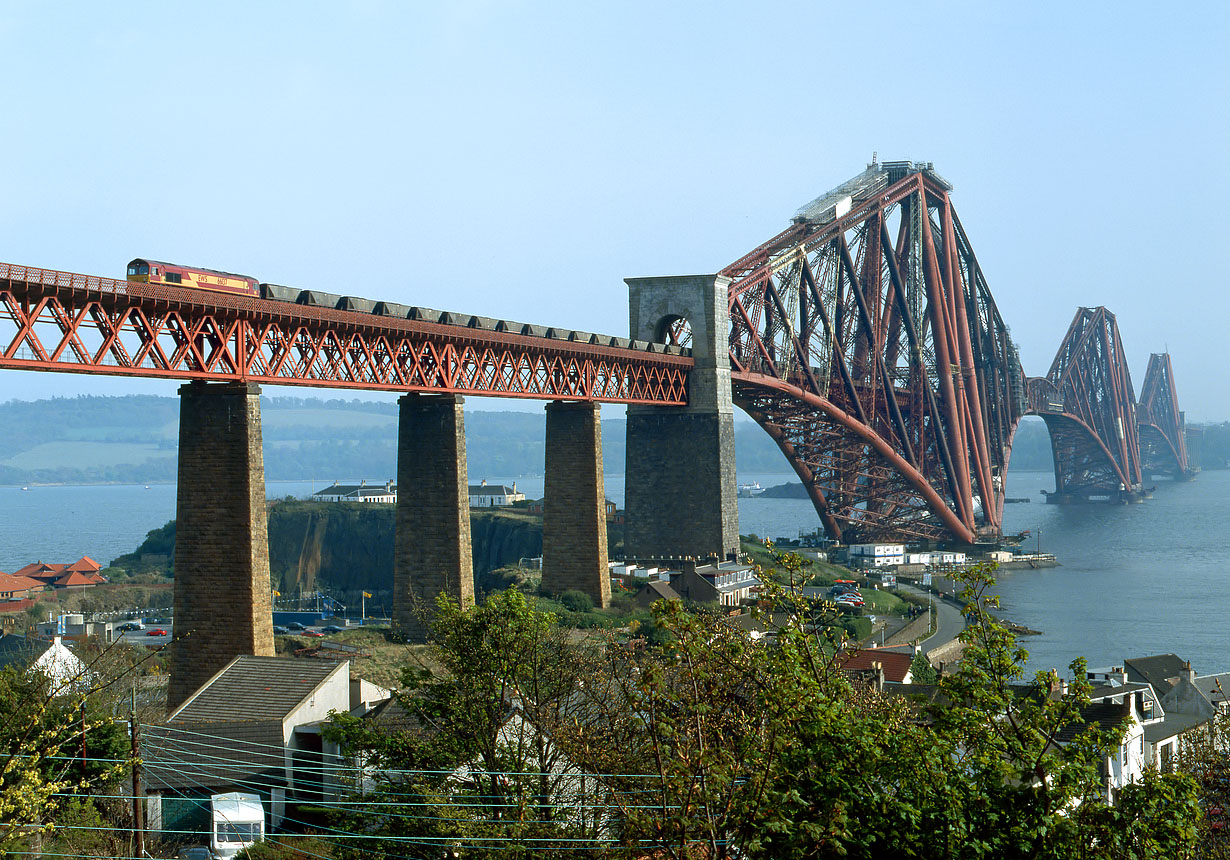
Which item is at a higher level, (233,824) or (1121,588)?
(233,824)

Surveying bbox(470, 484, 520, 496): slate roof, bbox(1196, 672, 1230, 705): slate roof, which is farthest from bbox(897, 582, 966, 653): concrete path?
bbox(470, 484, 520, 496): slate roof

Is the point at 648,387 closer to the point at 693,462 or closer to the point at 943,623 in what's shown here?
the point at 693,462

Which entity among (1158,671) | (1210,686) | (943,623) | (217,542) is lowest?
(943,623)

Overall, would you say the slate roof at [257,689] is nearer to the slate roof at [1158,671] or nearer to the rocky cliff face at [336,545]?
the slate roof at [1158,671]

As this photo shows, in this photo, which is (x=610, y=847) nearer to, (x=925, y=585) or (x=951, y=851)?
(x=951, y=851)

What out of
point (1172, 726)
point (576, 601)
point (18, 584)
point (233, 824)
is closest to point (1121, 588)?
point (576, 601)
